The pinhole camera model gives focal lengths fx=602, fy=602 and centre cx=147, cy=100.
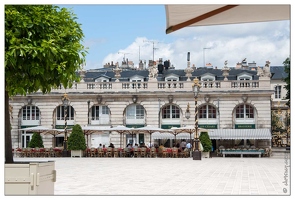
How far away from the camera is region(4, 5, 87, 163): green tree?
33.9 feet

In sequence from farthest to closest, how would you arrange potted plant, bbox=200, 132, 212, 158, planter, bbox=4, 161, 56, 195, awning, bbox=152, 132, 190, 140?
awning, bbox=152, 132, 190, 140, potted plant, bbox=200, 132, 212, 158, planter, bbox=4, 161, 56, 195

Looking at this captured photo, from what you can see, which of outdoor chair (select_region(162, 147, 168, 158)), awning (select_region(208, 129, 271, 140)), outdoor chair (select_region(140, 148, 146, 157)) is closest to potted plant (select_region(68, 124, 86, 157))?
outdoor chair (select_region(140, 148, 146, 157))

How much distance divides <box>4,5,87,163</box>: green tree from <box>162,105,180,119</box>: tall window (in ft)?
104

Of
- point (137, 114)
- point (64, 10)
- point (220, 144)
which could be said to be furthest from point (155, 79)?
point (64, 10)

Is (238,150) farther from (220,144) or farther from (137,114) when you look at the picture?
(137,114)

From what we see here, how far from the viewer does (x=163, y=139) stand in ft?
140

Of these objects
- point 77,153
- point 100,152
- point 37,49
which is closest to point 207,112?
point 100,152

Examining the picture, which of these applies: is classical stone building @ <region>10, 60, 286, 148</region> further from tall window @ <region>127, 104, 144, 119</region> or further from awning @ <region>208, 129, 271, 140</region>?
awning @ <region>208, 129, 271, 140</region>

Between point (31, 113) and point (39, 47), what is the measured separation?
34.2 meters

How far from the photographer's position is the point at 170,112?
43.4 m

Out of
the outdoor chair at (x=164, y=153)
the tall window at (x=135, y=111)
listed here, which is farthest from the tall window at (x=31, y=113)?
the outdoor chair at (x=164, y=153)

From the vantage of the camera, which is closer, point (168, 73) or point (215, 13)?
point (215, 13)

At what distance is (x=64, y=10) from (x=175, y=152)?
24313mm

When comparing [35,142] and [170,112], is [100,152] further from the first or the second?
[170,112]
